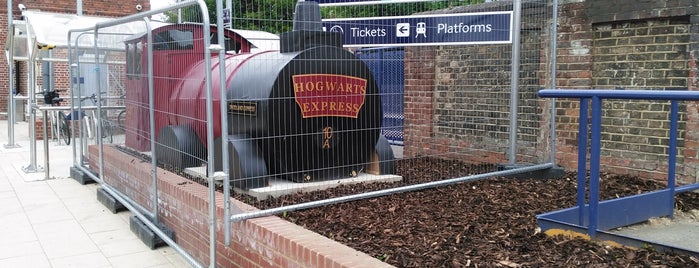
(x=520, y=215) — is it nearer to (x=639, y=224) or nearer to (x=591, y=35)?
(x=639, y=224)

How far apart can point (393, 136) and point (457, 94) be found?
4.88 ft

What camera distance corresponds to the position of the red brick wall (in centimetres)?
335

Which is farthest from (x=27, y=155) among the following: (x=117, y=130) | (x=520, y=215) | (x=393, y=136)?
(x=520, y=215)

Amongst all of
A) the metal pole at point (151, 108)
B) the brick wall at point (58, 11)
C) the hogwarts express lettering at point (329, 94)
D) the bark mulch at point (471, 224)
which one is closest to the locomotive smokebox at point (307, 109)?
the hogwarts express lettering at point (329, 94)

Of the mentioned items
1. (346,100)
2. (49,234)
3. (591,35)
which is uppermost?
(591,35)

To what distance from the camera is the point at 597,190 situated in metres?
3.87

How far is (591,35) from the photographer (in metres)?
6.23

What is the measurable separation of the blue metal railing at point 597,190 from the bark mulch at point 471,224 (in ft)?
0.78

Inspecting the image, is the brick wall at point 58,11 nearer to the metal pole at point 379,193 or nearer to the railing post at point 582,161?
→ the metal pole at point 379,193

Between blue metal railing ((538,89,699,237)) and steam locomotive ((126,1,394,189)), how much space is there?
188 centimetres

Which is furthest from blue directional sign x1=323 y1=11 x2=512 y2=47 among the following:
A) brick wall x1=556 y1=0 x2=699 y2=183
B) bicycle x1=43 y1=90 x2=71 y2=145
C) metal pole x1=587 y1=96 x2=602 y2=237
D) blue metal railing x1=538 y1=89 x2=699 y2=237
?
bicycle x1=43 y1=90 x2=71 y2=145

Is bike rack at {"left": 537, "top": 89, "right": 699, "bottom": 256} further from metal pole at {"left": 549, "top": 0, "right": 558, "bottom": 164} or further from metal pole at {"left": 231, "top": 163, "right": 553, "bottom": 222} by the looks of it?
metal pole at {"left": 549, "top": 0, "right": 558, "bottom": 164}

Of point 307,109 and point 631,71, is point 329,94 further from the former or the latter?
point 631,71

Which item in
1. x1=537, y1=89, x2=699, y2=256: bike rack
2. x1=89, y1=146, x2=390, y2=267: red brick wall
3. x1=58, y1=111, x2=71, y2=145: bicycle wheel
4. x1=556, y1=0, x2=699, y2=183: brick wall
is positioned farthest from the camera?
x1=58, y1=111, x2=71, y2=145: bicycle wheel
